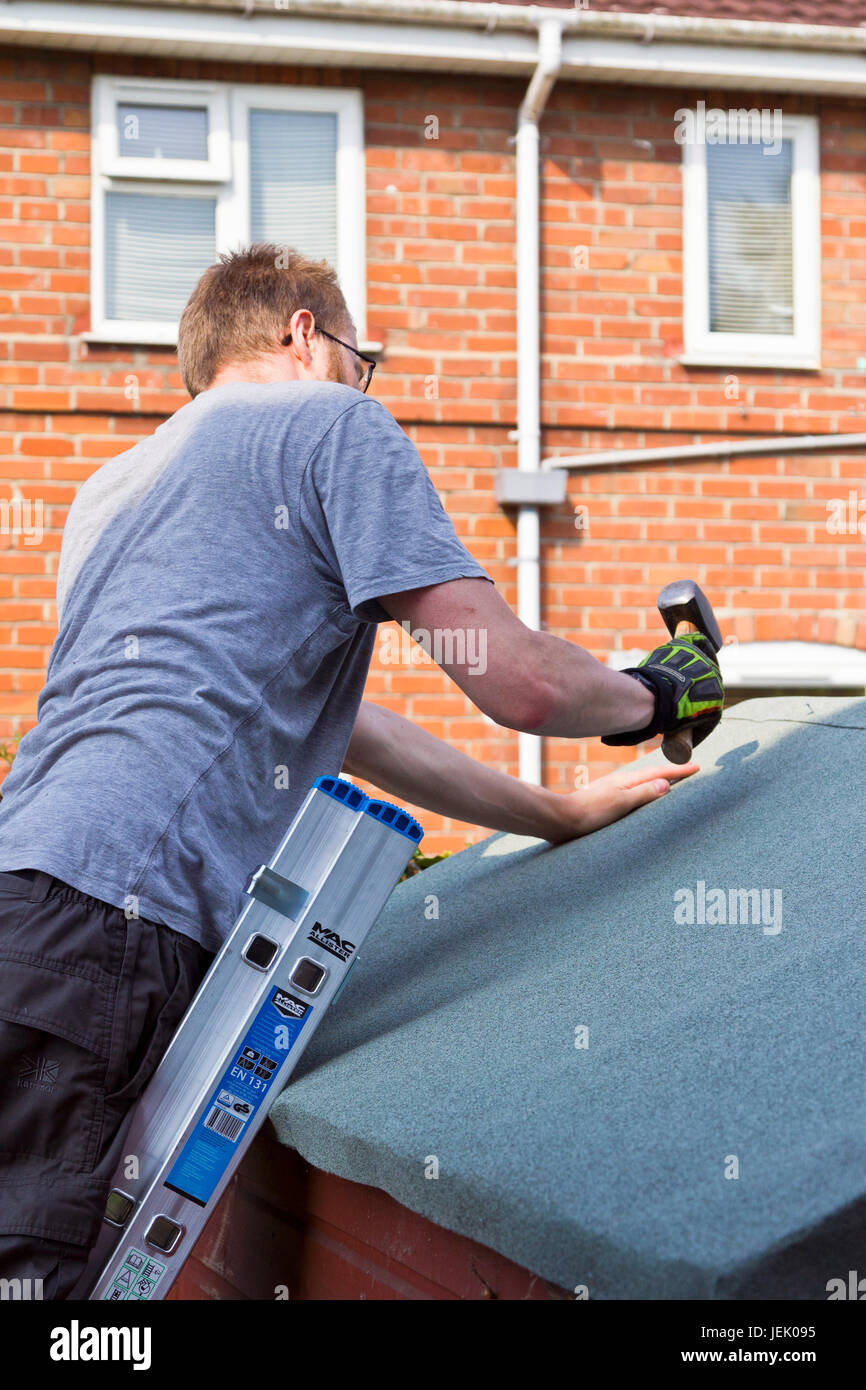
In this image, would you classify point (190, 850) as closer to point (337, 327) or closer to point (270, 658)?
point (270, 658)

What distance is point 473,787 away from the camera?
2.70 metres

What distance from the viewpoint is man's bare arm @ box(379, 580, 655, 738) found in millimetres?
1843

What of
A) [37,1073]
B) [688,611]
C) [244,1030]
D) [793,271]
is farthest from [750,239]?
[37,1073]

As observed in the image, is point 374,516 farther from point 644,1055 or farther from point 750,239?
point 750,239

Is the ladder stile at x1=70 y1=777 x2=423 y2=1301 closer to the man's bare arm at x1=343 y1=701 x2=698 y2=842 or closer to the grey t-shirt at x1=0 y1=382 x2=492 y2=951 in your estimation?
the grey t-shirt at x1=0 y1=382 x2=492 y2=951

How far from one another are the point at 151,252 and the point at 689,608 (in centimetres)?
466

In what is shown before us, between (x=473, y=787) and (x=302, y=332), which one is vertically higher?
(x=302, y=332)

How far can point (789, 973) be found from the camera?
5.53 feet

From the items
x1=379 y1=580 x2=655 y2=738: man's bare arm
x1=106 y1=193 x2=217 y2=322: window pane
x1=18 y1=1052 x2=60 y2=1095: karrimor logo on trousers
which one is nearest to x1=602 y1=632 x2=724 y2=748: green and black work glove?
x1=379 y1=580 x2=655 y2=738: man's bare arm

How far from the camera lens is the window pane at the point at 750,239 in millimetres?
6895

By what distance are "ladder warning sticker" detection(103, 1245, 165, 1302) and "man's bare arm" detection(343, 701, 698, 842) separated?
1134mm

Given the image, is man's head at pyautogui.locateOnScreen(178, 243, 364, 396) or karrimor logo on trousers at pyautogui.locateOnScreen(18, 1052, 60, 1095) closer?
karrimor logo on trousers at pyautogui.locateOnScreen(18, 1052, 60, 1095)

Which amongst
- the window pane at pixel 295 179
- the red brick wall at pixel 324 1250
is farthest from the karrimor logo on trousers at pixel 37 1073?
the window pane at pixel 295 179

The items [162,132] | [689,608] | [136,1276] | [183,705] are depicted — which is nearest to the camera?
[136,1276]
